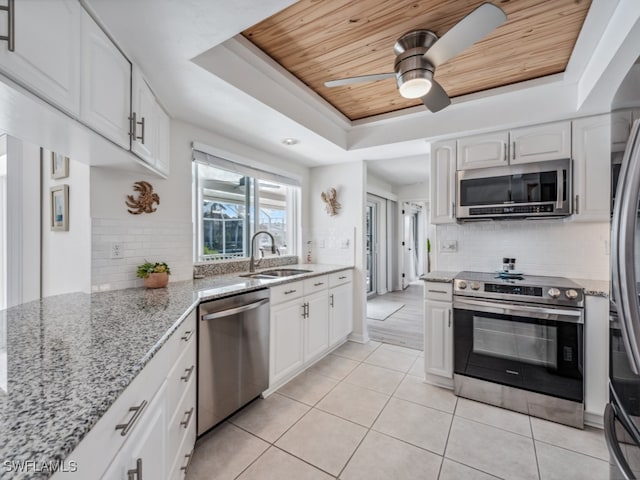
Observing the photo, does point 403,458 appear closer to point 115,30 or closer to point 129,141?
point 129,141

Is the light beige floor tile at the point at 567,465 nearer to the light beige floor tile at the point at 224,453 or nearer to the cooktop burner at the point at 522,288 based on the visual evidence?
the cooktop burner at the point at 522,288

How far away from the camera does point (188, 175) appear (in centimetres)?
247

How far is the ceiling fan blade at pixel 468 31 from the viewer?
1.25 meters

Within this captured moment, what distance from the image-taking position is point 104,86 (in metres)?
1.36

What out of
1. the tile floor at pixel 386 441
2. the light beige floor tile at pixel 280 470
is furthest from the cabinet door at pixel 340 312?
the light beige floor tile at pixel 280 470

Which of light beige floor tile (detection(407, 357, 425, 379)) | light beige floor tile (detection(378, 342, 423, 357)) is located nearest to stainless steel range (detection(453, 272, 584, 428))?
light beige floor tile (detection(407, 357, 425, 379))

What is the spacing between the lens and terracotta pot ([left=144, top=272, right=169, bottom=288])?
79.3 inches

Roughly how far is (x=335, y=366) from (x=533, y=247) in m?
2.17

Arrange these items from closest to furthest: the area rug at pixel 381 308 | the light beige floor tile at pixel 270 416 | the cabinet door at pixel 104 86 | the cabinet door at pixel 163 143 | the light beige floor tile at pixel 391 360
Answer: the cabinet door at pixel 104 86
the light beige floor tile at pixel 270 416
the cabinet door at pixel 163 143
the light beige floor tile at pixel 391 360
the area rug at pixel 381 308

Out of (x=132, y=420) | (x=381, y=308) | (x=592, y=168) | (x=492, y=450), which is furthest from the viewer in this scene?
(x=381, y=308)

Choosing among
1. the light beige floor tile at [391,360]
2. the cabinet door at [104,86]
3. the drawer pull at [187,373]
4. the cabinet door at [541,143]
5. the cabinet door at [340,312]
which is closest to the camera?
the cabinet door at [104,86]

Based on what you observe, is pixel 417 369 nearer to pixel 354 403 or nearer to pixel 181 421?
pixel 354 403

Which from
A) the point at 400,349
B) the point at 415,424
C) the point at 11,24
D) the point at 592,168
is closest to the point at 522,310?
the point at 415,424

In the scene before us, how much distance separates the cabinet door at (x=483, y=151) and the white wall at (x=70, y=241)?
295cm
